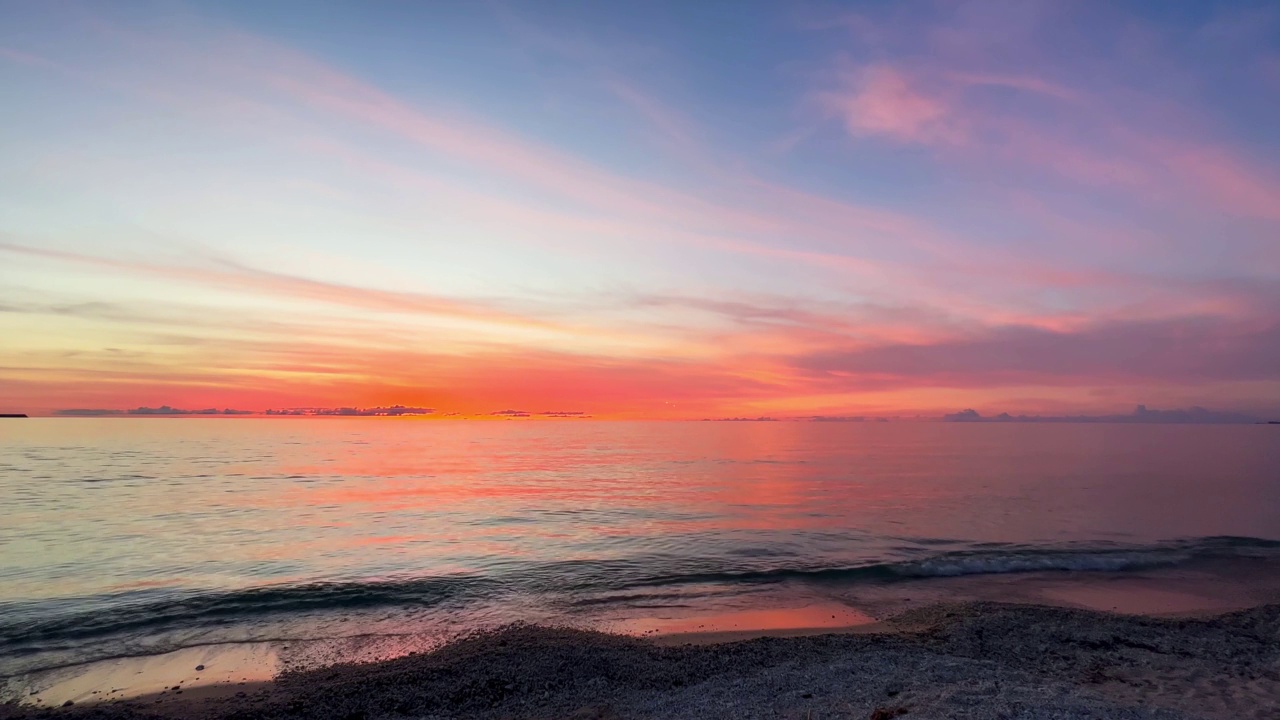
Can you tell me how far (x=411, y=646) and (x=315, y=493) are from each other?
39176 millimetres

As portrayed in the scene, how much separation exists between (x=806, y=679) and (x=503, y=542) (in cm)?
2032

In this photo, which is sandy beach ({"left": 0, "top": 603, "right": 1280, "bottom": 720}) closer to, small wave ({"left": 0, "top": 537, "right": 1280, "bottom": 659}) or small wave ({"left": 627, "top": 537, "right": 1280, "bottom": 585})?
small wave ({"left": 0, "top": 537, "right": 1280, "bottom": 659})

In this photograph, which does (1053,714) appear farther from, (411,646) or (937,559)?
(937,559)

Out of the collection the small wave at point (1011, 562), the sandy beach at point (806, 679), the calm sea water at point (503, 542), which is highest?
the sandy beach at point (806, 679)

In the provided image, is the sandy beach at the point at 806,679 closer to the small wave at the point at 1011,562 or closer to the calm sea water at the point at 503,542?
the calm sea water at the point at 503,542

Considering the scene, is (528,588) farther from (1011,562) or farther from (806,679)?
(1011,562)

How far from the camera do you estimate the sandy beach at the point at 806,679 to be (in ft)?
36.8

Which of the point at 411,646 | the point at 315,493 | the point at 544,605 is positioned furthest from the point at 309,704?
the point at 315,493

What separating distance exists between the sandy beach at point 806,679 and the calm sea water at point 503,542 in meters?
4.52

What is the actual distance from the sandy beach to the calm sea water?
452 cm

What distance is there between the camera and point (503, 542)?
30.1m

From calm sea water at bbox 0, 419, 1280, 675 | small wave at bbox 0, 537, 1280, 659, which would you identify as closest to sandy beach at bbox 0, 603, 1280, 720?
calm sea water at bbox 0, 419, 1280, 675

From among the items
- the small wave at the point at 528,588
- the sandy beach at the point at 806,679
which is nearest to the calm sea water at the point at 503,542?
the small wave at the point at 528,588

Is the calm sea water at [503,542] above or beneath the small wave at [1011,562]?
beneath
